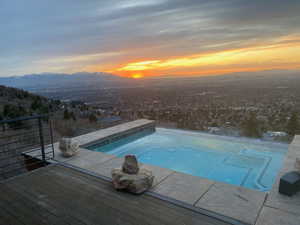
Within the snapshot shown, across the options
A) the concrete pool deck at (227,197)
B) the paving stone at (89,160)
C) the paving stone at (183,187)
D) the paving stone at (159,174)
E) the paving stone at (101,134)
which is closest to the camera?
the concrete pool deck at (227,197)

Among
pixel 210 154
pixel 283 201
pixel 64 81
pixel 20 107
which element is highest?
pixel 64 81

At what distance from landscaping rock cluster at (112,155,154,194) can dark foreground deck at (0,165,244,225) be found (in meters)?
0.09

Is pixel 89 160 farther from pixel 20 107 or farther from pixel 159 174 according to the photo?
pixel 20 107

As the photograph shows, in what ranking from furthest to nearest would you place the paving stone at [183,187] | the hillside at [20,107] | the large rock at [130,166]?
the hillside at [20,107] → the large rock at [130,166] → the paving stone at [183,187]

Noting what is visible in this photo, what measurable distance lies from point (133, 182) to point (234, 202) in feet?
4.26

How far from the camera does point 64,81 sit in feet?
165

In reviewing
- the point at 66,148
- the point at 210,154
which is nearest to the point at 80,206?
the point at 66,148

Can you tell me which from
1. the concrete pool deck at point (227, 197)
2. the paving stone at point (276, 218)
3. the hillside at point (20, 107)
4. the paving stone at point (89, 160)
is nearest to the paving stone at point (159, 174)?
the concrete pool deck at point (227, 197)

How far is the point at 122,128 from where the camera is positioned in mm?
6352

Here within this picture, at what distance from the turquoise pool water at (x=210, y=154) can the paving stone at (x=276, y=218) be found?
1740 mm

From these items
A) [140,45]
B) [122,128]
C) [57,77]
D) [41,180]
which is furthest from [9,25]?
[57,77]

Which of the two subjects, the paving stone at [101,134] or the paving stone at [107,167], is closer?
the paving stone at [107,167]

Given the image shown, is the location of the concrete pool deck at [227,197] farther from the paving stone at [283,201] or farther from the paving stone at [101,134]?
the paving stone at [101,134]

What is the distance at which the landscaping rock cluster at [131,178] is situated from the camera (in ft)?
8.64
